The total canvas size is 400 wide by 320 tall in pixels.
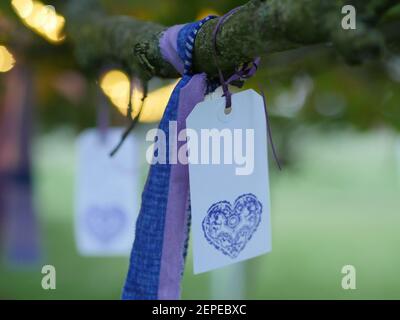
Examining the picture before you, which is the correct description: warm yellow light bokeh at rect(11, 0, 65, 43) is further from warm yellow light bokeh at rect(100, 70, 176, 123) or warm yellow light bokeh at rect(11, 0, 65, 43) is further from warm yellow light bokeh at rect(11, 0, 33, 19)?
warm yellow light bokeh at rect(100, 70, 176, 123)

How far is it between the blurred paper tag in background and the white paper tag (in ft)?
2.01

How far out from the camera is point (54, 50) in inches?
49.7

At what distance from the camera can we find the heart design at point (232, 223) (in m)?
0.55

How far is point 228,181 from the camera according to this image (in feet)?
1.83

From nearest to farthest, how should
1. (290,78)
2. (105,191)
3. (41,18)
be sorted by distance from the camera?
(41,18) → (105,191) → (290,78)

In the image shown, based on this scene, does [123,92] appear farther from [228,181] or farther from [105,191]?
[228,181]

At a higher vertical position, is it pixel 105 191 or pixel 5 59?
pixel 5 59

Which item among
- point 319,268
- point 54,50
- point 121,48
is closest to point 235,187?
point 121,48

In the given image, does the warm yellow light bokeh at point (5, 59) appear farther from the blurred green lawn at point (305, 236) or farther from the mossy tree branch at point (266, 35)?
the blurred green lawn at point (305, 236)

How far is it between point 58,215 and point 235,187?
6119 millimetres

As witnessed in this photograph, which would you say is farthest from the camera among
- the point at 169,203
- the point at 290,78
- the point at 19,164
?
the point at 19,164

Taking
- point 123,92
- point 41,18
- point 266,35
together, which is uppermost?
Answer: point 41,18

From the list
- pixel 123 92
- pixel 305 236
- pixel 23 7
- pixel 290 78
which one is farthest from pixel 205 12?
pixel 305 236

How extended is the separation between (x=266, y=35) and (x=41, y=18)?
766mm
